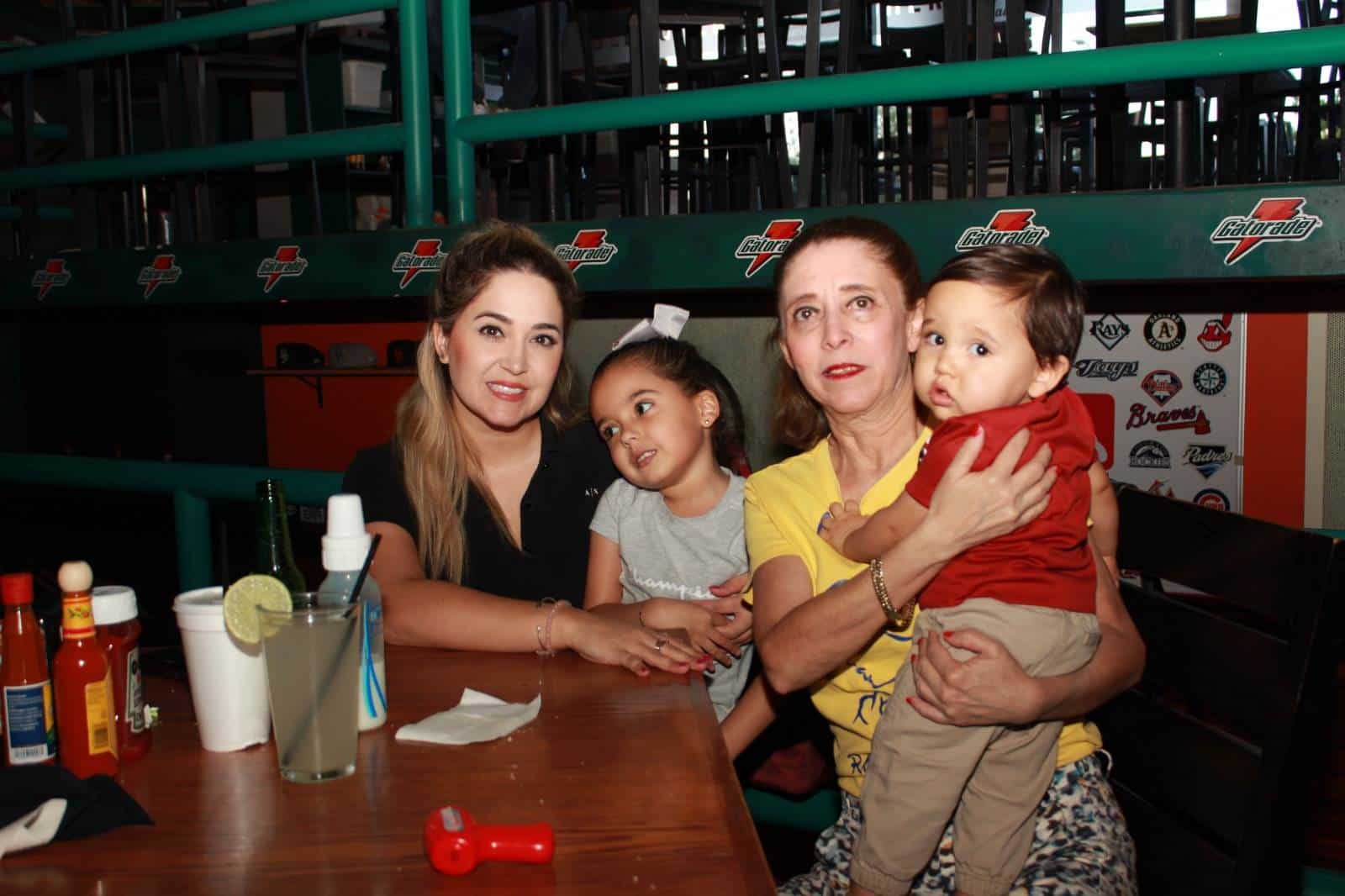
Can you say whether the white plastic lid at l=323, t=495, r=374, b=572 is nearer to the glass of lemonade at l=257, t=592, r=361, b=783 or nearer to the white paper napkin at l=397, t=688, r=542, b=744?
the glass of lemonade at l=257, t=592, r=361, b=783

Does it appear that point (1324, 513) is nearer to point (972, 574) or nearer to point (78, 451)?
point (972, 574)

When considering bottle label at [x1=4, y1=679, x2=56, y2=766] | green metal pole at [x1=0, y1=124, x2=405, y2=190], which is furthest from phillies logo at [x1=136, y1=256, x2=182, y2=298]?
bottle label at [x1=4, y1=679, x2=56, y2=766]

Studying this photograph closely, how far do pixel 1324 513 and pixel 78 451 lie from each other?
7334 millimetres

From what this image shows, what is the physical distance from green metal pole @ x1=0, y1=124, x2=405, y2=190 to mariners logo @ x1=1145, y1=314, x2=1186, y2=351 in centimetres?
385

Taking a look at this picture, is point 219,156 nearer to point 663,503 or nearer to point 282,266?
point 282,266

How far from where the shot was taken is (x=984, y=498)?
1.36 metres

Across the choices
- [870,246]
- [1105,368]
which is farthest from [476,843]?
[1105,368]

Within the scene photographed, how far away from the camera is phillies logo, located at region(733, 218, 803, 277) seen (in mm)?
2463

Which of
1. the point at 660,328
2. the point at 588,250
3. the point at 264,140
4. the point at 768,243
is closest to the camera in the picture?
the point at 660,328

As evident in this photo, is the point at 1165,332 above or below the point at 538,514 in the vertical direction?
above

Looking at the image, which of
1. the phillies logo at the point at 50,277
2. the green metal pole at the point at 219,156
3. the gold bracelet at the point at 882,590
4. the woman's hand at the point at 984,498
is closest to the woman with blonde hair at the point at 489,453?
the gold bracelet at the point at 882,590

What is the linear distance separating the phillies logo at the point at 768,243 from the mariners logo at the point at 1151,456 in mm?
3557

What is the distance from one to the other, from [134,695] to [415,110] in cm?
208

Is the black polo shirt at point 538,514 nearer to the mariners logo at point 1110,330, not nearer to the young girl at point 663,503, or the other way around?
the young girl at point 663,503
